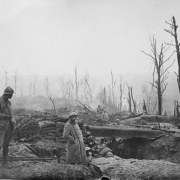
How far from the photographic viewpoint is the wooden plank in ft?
45.1

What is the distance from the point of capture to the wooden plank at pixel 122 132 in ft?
45.1

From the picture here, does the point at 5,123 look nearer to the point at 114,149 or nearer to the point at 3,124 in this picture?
the point at 3,124

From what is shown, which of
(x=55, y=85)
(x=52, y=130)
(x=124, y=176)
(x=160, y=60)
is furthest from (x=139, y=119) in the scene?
(x=55, y=85)

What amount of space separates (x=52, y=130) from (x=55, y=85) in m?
118

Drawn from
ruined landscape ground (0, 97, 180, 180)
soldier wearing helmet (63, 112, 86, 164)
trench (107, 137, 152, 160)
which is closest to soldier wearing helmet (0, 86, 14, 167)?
ruined landscape ground (0, 97, 180, 180)

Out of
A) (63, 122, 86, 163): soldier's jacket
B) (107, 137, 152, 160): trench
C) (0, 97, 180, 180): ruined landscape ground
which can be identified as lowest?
(107, 137, 152, 160): trench

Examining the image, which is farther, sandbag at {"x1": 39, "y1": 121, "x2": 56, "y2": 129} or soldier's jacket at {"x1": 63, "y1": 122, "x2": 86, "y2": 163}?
sandbag at {"x1": 39, "y1": 121, "x2": 56, "y2": 129}

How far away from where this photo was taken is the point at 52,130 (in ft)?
38.9

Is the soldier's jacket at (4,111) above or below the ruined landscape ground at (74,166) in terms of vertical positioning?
above

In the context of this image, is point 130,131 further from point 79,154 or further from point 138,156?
point 79,154

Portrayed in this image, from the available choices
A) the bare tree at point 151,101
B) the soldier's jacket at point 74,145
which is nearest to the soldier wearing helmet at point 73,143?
the soldier's jacket at point 74,145

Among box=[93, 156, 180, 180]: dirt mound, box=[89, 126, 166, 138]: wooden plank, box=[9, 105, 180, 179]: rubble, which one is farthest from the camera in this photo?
box=[89, 126, 166, 138]: wooden plank

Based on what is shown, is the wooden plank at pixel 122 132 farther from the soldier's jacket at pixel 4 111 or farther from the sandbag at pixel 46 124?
the soldier's jacket at pixel 4 111

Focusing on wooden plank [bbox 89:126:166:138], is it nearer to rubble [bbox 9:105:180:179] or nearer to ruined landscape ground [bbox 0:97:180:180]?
rubble [bbox 9:105:180:179]
